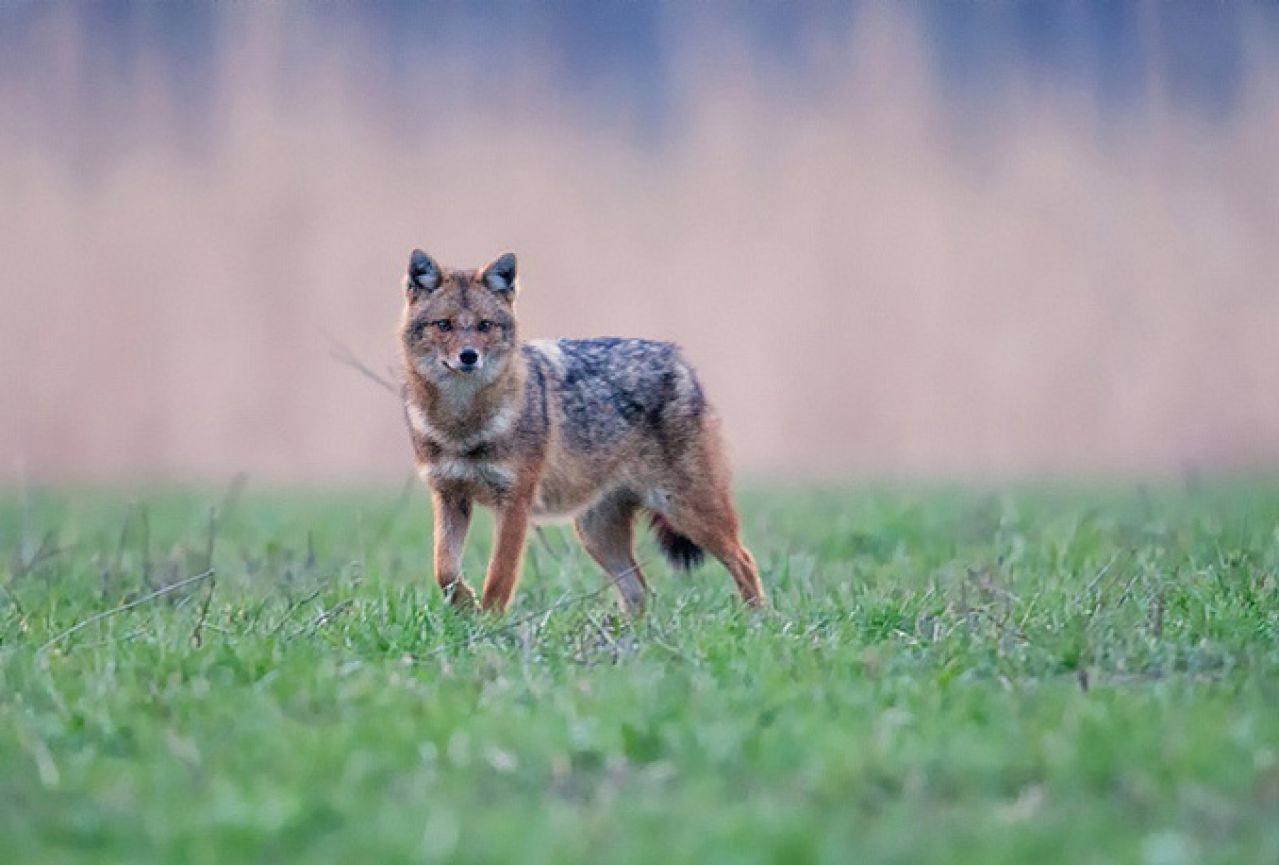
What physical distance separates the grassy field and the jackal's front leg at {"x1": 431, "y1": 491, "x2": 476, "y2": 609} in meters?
0.25

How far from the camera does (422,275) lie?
8344mm

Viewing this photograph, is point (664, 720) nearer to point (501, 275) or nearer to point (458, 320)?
point (458, 320)

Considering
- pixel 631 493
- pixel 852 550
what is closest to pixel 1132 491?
pixel 852 550

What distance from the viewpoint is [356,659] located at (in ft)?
19.2

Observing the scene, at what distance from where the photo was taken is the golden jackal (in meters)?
7.88

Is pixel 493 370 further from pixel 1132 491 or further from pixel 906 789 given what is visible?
pixel 1132 491

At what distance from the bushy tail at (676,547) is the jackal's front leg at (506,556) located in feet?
3.40

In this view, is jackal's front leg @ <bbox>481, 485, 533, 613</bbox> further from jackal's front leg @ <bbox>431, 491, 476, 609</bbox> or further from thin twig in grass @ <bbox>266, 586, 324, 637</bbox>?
thin twig in grass @ <bbox>266, 586, 324, 637</bbox>

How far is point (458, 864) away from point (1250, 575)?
472 cm

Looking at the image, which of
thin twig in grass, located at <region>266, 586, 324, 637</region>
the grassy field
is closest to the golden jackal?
the grassy field

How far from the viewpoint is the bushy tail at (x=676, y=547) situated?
8.65 metres

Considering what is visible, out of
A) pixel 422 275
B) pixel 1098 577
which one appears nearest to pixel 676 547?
pixel 422 275

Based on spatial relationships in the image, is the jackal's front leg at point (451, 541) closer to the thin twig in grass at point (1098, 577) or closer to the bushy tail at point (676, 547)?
the bushy tail at point (676, 547)

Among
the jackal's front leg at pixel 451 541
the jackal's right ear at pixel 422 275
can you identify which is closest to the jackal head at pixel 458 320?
the jackal's right ear at pixel 422 275
